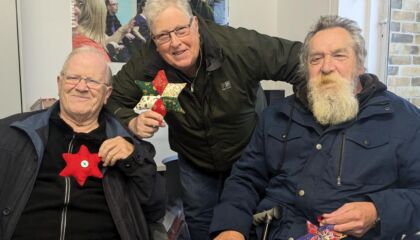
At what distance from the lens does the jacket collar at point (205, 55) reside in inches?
66.4

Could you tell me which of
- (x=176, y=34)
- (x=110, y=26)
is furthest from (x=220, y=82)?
(x=110, y=26)

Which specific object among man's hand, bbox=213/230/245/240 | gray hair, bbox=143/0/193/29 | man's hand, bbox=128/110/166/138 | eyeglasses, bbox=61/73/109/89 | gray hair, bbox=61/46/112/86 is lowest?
man's hand, bbox=213/230/245/240

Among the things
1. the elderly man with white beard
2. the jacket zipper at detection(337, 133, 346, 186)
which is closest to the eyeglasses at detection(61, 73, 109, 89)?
the elderly man with white beard

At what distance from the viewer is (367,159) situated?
138cm

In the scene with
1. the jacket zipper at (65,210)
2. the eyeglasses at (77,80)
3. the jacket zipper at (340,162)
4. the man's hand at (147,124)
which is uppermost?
the eyeglasses at (77,80)

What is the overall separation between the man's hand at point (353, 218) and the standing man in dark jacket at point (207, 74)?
60 cm

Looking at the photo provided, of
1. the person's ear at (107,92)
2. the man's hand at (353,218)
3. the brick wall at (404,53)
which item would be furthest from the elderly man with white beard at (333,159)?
the brick wall at (404,53)

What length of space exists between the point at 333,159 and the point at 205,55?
0.63 metres

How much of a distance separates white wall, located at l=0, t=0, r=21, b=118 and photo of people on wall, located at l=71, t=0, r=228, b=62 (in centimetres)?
39

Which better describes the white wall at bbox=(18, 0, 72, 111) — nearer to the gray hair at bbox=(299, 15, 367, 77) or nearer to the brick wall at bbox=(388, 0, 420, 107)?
the gray hair at bbox=(299, 15, 367, 77)

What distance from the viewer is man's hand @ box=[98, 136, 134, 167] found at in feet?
4.72

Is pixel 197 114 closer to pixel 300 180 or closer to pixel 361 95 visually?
pixel 300 180

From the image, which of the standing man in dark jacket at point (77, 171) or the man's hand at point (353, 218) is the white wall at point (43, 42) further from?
the man's hand at point (353, 218)

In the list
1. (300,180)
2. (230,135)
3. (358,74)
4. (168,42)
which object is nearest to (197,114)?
(230,135)
